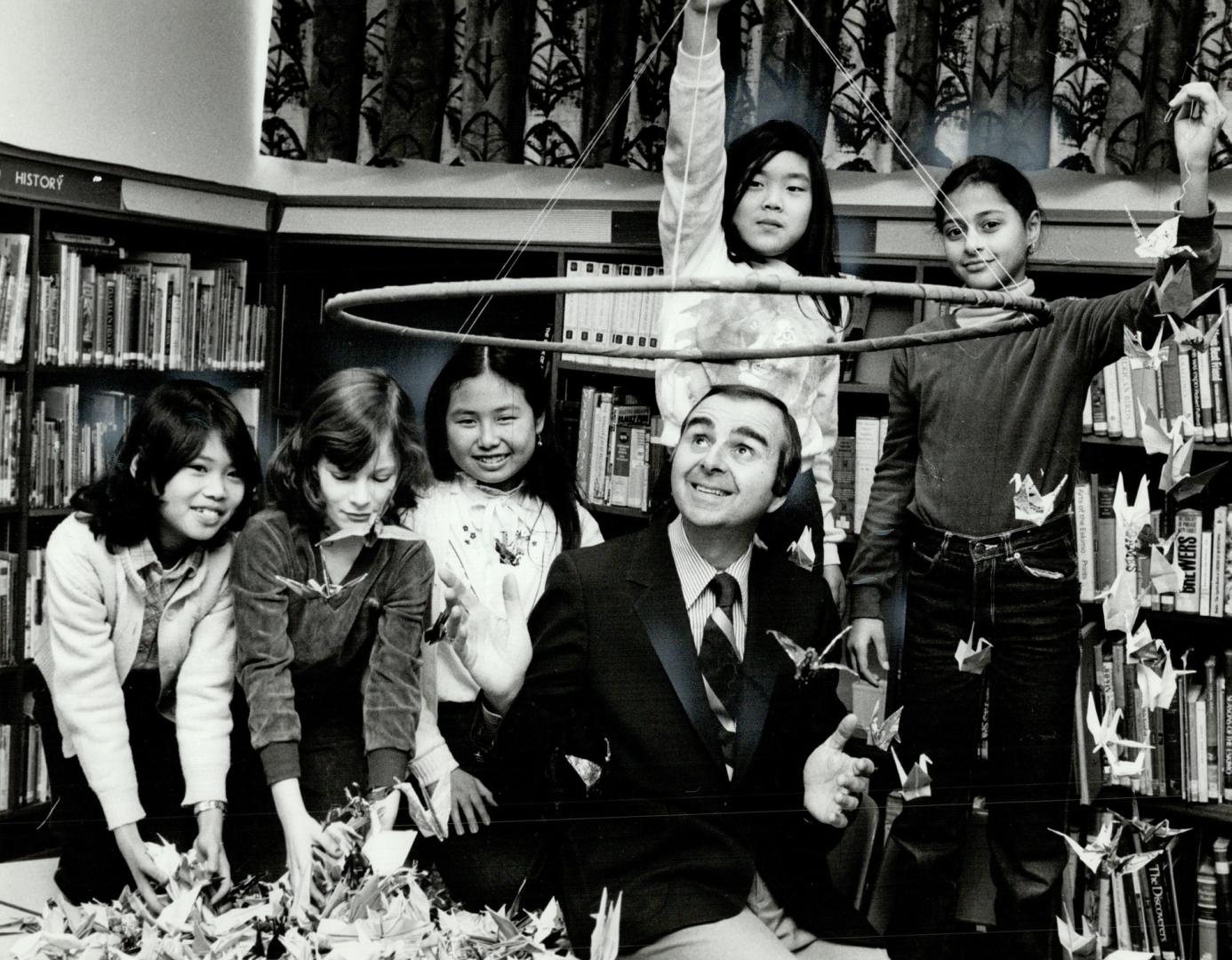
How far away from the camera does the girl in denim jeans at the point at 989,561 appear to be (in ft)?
4.34

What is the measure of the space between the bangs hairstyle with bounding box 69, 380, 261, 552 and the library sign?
0.33 meters

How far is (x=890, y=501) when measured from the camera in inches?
54.7

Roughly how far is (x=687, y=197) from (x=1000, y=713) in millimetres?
666

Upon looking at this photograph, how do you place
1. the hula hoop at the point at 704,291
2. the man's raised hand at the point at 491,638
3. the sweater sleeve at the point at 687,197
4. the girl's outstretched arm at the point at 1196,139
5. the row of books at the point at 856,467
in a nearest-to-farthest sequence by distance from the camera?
the hula hoop at the point at 704,291
the girl's outstretched arm at the point at 1196,139
the sweater sleeve at the point at 687,197
the man's raised hand at the point at 491,638
the row of books at the point at 856,467

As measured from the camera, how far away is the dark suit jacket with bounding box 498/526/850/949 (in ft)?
4.20

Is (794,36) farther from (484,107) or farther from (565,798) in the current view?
(565,798)

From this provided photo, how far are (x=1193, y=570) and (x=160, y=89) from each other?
136cm

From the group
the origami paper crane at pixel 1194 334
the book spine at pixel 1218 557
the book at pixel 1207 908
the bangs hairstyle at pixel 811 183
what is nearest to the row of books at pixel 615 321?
the bangs hairstyle at pixel 811 183

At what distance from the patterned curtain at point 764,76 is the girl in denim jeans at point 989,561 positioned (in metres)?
0.09

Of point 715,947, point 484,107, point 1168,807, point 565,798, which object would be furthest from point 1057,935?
point 484,107

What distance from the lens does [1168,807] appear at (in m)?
1.41

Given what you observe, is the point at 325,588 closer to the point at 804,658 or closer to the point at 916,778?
the point at 804,658

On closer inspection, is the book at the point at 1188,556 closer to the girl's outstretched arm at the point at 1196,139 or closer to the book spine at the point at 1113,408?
the book spine at the point at 1113,408

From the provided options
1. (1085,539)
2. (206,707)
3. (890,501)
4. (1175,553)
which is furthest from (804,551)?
(206,707)
